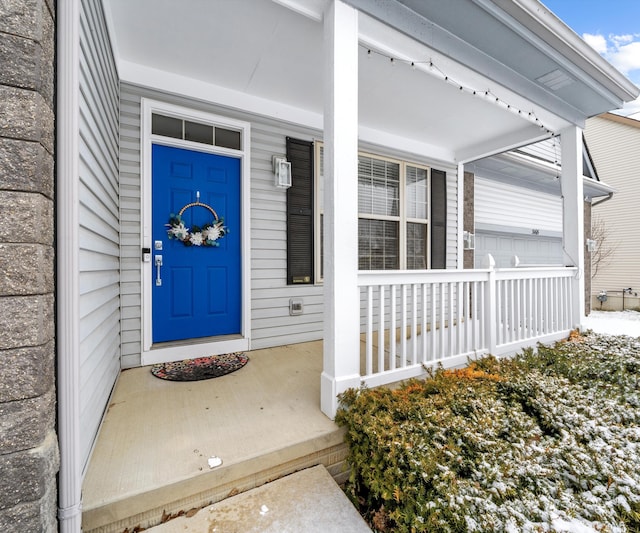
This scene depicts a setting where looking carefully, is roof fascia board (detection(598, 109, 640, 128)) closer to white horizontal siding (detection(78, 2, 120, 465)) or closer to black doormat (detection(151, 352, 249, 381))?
black doormat (detection(151, 352, 249, 381))

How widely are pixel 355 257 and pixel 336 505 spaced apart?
135 cm

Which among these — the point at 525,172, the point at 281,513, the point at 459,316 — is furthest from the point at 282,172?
the point at 525,172

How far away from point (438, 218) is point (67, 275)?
4718 mm

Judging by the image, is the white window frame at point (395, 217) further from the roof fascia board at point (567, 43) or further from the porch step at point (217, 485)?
the porch step at point (217, 485)

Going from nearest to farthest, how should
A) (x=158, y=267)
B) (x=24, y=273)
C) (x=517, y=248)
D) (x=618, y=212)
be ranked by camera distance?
(x=24, y=273) < (x=158, y=267) < (x=517, y=248) < (x=618, y=212)

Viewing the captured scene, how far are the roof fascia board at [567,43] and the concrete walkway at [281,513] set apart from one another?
10.8 feet

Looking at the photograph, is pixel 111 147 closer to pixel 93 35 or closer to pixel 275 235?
pixel 93 35

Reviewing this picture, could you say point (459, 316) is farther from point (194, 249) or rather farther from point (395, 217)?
point (194, 249)

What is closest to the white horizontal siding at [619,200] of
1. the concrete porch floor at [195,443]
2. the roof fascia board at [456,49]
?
the roof fascia board at [456,49]

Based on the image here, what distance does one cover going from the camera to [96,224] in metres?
1.80

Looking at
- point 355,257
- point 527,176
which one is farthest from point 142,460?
point 527,176

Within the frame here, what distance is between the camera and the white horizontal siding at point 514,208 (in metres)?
6.10

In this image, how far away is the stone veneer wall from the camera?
94 centimetres

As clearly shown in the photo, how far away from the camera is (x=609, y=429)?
1.68m
